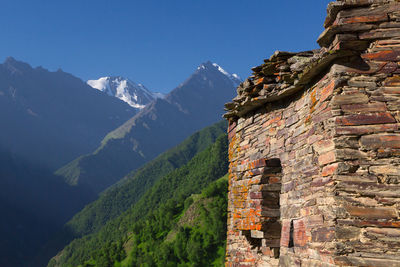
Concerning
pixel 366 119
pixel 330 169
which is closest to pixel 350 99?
pixel 366 119

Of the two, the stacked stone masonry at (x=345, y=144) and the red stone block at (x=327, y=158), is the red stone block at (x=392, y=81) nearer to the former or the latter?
the stacked stone masonry at (x=345, y=144)

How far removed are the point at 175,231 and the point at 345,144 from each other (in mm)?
80832

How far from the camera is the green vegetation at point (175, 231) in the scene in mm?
72562

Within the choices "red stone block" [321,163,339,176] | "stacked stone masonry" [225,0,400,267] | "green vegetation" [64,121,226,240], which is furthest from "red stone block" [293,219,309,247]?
"green vegetation" [64,121,226,240]

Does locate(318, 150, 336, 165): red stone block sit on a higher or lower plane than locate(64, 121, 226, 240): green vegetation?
lower

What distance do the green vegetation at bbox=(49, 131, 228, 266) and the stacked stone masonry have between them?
67049mm

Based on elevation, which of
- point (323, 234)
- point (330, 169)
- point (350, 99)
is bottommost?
point (323, 234)

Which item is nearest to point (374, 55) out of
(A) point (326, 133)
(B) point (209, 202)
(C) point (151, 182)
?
(A) point (326, 133)

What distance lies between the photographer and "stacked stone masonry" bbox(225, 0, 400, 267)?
14.3 ft

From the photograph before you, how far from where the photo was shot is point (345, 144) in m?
4.60

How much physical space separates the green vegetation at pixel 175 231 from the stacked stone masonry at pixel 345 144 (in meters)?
67.0

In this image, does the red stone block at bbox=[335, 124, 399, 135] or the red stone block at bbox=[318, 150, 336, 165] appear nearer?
the red stone block at bbox=[335, 124, 399, 135]

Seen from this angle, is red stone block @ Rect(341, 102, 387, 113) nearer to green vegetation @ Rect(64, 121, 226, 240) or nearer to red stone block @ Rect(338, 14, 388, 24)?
red stone block @ Rect(338, 14, 388, 24)

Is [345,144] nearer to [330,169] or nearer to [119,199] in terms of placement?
[330,169]
